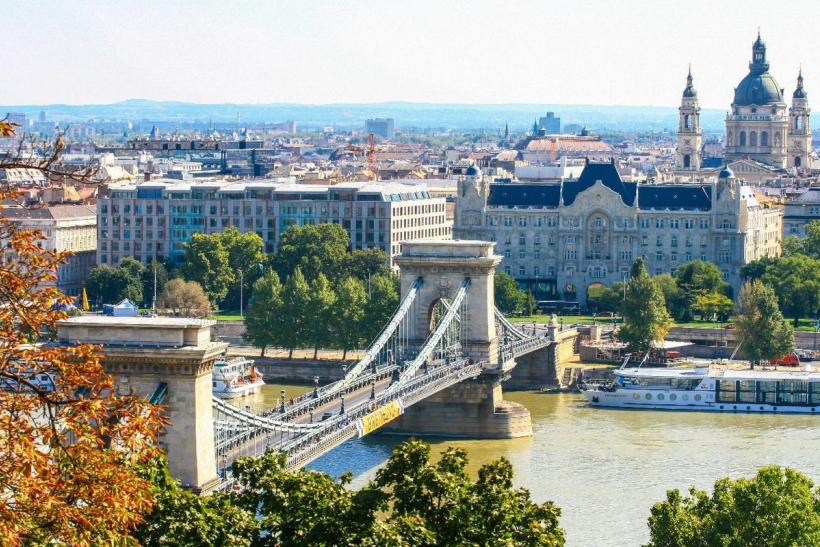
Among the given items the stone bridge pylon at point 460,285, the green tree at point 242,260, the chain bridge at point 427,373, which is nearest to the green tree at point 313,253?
the green tree at point 242,260

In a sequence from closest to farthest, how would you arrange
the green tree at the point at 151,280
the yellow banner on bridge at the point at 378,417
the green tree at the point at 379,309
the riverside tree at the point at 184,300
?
the yellow banner on bridge at the point at 378,417
the green tree at the point at 379,309
the riverside tree at the point at 184,300
the green tree at the point at 151,280

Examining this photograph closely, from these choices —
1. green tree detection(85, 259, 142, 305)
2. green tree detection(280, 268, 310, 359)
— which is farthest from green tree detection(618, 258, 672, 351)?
green tree detection(85, 259, 142, 305)

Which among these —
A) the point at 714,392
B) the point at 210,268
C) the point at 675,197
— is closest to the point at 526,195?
the point at 675,197

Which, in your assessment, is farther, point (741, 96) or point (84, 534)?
point (741, 96)

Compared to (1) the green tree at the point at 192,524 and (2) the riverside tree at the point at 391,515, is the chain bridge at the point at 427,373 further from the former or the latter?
(1) the green tree at the point at 192,524

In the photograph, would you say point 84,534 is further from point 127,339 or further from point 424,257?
point 424,257

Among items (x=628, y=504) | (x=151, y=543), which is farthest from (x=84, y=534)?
(x=628, y=504)

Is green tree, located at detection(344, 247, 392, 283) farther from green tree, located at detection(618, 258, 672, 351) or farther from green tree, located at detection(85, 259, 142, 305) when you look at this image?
green tree, located at detection(618, 258, 672, 351)
